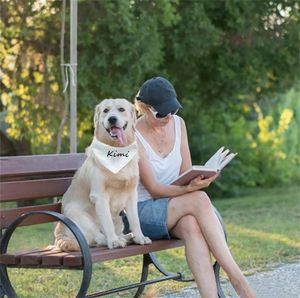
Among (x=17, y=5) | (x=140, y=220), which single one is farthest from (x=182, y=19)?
(x=140, y=220)

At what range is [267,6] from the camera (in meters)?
12.4

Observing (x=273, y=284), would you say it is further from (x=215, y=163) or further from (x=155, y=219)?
(x=215, y=163)

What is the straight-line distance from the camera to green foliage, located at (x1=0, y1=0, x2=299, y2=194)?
10.9m

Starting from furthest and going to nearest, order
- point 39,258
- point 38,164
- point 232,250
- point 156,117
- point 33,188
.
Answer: point 232,250 → point 156,117 → point 38,164 → point 33,188 → point 39,258

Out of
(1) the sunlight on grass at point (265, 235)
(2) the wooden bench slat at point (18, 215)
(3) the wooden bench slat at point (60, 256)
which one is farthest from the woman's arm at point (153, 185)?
(1) the sunlight on grass at point (265, 235)

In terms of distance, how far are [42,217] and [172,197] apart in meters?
0.82

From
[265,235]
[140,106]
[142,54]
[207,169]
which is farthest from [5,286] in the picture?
[142,54]

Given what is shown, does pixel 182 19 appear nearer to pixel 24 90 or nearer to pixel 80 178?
pixel 24 90

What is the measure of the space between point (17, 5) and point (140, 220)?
6714 mm

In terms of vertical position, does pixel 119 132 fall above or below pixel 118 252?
above

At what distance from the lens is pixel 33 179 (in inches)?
199

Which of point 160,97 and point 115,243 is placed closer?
point 115,243

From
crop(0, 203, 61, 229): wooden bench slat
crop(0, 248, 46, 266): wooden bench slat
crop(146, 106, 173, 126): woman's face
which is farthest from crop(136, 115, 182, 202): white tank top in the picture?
crop(0, 248, 46, 266): wooden bench slat

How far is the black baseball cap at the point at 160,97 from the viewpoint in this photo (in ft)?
16.8
